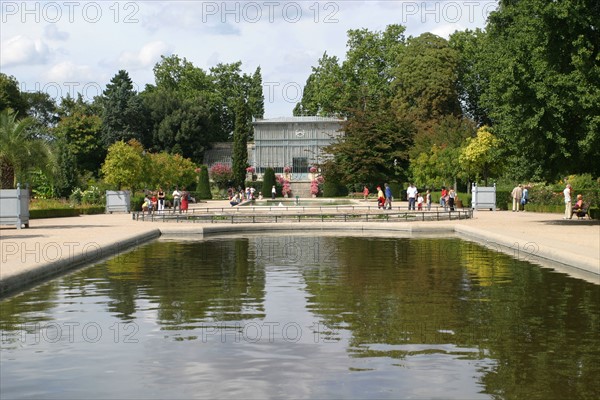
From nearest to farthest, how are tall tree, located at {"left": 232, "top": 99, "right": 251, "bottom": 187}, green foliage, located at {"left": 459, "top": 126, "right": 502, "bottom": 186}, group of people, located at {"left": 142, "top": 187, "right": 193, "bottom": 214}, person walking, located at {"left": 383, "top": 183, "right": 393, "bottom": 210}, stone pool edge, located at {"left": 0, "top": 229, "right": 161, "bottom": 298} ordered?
stone pool edge, located at {"left": 0, "top": 229, "right": 161, "bottom": 298} < group of people, located at {"left": 142, "top": 187, "right": 193, "bottom": 214} < person walking, located at {"left": 383, "top": 183, "right": 393, "bottom": 210} < green foliage, located at {"left": 459, "top": 126, "right": 502, "bottom": 186} < tall tree, located at {"left": 232, "top": 99, "right": 251, "bottom": 187}

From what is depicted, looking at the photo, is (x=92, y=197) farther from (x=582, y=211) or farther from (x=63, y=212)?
(x=582, y=211)

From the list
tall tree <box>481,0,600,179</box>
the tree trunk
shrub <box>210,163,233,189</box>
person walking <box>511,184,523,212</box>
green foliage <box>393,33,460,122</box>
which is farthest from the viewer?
shrub <box>210,163,233,189</box>

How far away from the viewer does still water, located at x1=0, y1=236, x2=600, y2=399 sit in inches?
327

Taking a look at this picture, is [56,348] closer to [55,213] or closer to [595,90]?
[595,90]

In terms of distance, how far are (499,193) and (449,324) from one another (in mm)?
44178

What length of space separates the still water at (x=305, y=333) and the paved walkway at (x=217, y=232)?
0.66 meters

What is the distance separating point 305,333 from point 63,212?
123ft

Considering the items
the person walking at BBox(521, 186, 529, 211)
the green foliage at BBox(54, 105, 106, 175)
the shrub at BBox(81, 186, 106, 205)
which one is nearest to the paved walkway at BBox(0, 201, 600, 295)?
the person walking at BBox(521, 186, 529, 211)

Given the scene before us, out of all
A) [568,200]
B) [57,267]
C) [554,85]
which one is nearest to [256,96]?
[568,200]

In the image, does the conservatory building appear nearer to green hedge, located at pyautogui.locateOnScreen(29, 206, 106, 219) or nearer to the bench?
green hedge, located at pyautogui.locateOnScreen(29, 206, 106, 219)

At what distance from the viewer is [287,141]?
10194 cm

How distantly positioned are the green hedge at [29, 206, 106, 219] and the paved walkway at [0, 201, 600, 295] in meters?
6.85

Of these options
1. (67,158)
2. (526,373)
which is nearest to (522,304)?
(526,373)

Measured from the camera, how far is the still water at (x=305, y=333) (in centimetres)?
831
